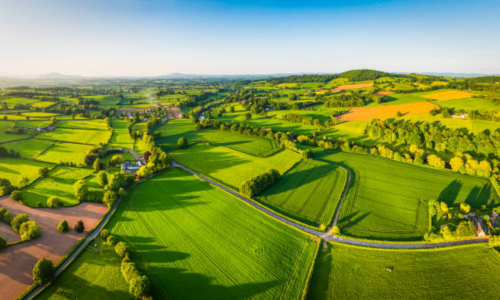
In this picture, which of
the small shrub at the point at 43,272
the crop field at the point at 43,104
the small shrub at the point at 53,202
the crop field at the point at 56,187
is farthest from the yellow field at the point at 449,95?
the crop field at the point at 43,104

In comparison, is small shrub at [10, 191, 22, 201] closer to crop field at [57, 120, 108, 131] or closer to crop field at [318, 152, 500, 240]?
crop field at [57, 120, 108, 131]

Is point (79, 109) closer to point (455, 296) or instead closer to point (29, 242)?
point (29, 242)

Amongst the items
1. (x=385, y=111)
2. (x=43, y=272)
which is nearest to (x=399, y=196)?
(x=43, y=272)

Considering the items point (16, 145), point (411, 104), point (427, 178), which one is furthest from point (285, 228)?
point (411, 104)

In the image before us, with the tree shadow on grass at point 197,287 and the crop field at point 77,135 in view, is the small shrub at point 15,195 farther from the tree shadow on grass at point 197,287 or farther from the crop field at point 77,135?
the tree shadow on grass at point 197,287

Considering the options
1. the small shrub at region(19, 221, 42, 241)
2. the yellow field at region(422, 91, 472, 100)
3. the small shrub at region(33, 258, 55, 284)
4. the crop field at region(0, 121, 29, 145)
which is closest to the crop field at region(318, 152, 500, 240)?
the small shrub at region(33, 258, 55, 284)

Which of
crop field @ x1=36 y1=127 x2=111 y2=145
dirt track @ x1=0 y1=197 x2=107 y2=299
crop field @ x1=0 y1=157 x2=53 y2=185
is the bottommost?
dirt track @ x1=0 y1=197 x2=107 y2=299

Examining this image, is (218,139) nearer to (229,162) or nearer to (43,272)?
(229,162)
